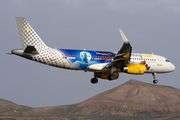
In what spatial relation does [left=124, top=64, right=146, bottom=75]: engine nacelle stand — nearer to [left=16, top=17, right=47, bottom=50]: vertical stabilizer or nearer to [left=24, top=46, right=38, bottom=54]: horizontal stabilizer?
[left=16, top=17, right=47, bottom=50]: vertical stabilizer

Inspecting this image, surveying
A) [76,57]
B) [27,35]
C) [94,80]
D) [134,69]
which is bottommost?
[94,80]

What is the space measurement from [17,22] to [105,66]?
1355cm

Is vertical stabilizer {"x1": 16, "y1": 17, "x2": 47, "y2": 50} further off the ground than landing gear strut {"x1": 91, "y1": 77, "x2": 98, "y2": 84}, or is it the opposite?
vertical stabilizer {"x1": 16, "y1": 17, "x2": 47, "y2": 50}

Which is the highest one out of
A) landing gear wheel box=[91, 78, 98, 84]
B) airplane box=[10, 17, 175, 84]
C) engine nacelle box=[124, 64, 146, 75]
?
airplane box=[10, 17, 175, 84]

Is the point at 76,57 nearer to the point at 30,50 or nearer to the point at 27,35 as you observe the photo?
the point at 30,50

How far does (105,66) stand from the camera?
42938mm

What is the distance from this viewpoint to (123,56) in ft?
132

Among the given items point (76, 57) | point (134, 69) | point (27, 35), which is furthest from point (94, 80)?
point (27, 35)

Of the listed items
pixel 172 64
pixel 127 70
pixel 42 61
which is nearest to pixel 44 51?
pixel 42 61

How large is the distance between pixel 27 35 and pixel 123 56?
1335 cm

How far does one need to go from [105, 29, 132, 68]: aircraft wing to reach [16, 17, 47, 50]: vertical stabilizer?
9.83m

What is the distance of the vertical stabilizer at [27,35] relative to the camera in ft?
135

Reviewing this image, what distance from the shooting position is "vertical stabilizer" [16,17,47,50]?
41.0 meters

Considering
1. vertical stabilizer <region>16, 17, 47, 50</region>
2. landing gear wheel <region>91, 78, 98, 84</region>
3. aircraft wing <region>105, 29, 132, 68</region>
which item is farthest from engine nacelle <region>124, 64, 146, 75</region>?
vertical stabilizer <region>16, 17, 47, 50</region>
